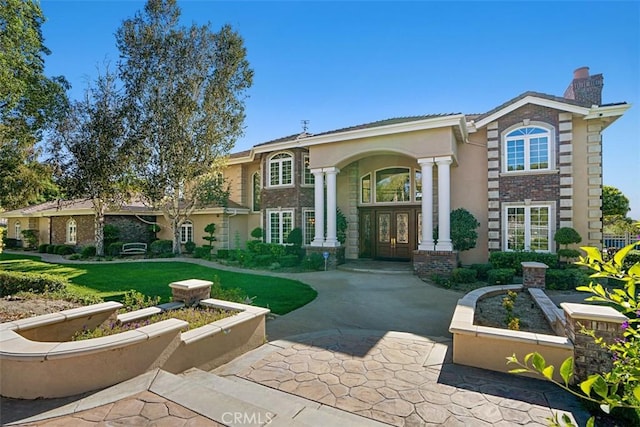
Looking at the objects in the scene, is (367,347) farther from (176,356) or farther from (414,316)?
(176,356)

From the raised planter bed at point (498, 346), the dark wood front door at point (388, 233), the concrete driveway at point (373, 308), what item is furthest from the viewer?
the dark wood front door at point (388, 233)

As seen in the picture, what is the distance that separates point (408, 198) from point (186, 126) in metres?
11.7

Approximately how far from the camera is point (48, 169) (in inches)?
728

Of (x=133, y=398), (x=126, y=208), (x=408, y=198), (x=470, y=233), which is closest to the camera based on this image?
(x=133, y=398)

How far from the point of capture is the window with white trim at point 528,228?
1234 centimetres

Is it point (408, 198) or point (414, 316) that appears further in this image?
point (408, 198)

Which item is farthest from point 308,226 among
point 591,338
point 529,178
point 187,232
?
point 591,338

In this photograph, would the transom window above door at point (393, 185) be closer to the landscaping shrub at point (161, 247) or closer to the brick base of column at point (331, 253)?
the brick base of column at point (331, 253)

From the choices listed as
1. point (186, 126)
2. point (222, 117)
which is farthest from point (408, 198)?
point (186, 126)

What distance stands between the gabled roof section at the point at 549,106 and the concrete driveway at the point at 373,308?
712 cm

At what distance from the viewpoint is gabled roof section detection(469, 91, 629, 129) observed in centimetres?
1135

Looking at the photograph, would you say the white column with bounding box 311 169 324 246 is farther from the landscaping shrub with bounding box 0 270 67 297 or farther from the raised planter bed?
the raised planter bed

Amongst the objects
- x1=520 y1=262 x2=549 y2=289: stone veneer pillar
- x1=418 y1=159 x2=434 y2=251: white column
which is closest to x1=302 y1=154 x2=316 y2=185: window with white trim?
x1=418 y1=159 x2=434 y2=251: white column

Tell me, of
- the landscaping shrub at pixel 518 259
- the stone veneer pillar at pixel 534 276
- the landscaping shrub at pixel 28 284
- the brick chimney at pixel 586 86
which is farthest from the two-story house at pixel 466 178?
the landscaping shrub at pixel 28 284
